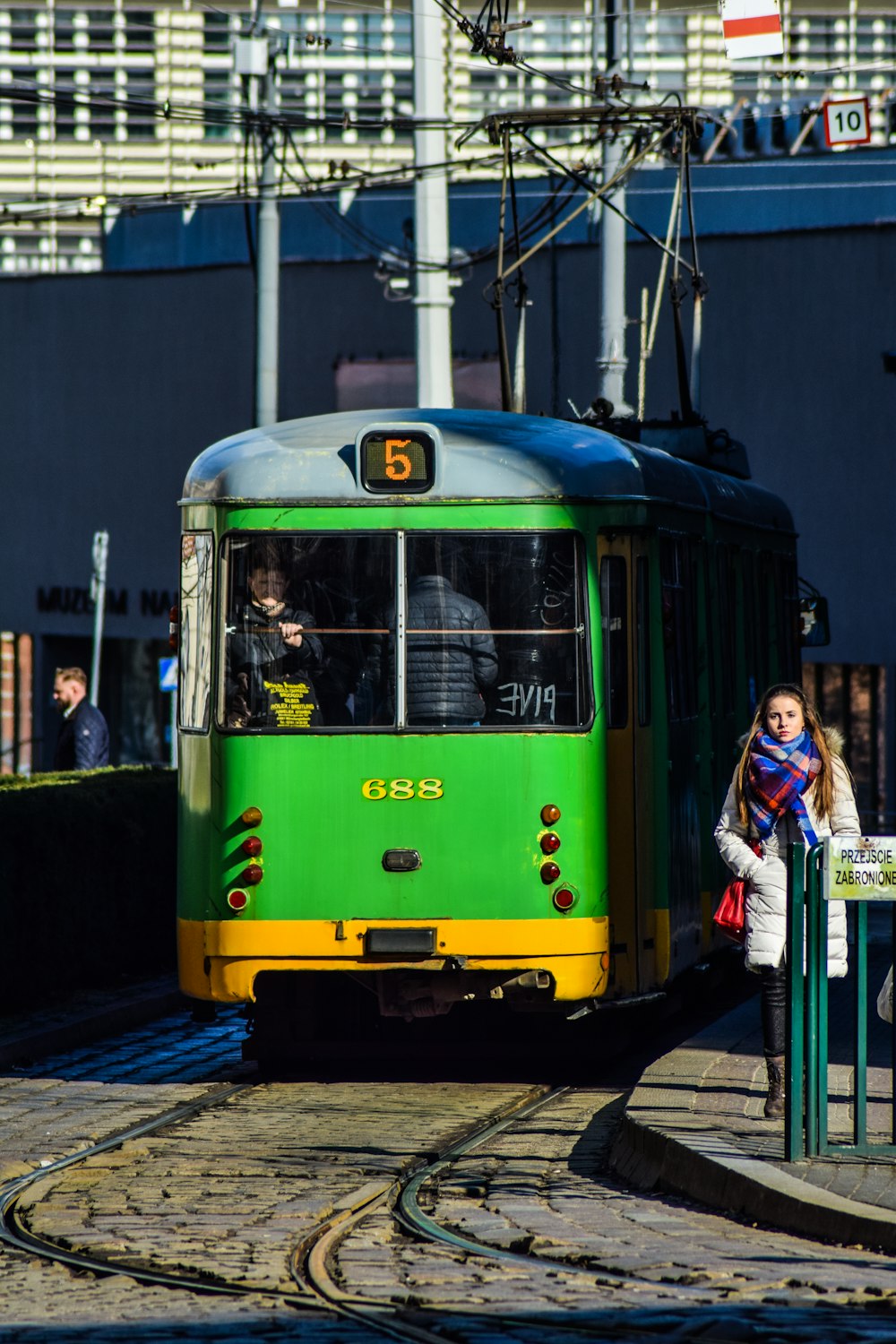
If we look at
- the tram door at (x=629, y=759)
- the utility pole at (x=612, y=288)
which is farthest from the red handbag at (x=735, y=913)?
the utility pole at (x=612, y=288)

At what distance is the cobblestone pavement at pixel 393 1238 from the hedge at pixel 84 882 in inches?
96.7

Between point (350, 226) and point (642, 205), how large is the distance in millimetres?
5474

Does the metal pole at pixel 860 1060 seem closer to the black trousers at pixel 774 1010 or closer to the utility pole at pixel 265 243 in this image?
the black trousers at pixel 774 1010

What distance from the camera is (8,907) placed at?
43.2ft

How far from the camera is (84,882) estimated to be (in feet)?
46.6

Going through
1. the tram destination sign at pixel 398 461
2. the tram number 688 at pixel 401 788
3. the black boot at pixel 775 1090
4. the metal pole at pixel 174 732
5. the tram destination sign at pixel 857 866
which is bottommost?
the black boot at pixel 775 1090

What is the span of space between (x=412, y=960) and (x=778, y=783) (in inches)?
86.5

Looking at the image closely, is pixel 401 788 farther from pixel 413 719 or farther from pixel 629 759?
pixel 629 759

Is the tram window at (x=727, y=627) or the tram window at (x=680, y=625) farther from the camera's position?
the tram window at (x=727, y=627)

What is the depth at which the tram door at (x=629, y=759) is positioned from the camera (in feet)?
37.0

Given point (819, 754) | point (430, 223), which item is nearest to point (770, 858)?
point (819, 754)

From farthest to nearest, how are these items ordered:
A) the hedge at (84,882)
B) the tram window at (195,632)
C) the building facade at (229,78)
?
the building facade at (229,78) → the hedge at (84,882) → the tram window at (195,632)

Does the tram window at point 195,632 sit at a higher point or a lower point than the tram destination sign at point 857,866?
higher

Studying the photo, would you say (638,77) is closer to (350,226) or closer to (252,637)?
(350,226)
